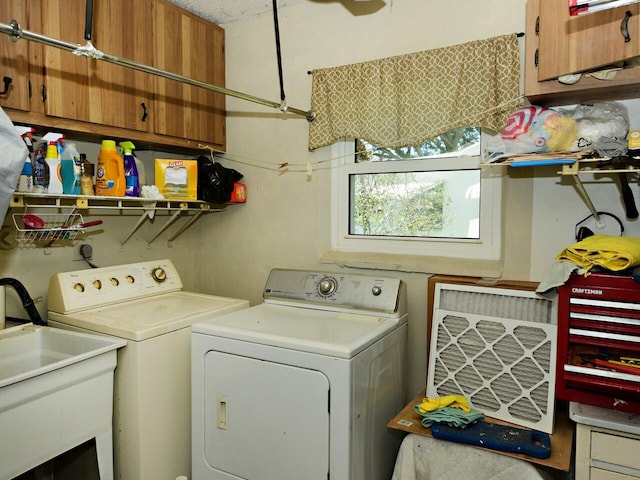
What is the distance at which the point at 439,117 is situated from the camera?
2.09 metres

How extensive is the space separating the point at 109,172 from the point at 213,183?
56cm

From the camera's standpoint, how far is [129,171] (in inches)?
87.4

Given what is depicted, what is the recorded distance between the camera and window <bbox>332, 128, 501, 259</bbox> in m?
2.14

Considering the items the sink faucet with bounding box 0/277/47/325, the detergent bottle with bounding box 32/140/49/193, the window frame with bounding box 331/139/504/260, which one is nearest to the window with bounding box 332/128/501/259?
the window frame with bounding box 331/139/504/260

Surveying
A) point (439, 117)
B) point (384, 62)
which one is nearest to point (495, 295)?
point (439, 117)

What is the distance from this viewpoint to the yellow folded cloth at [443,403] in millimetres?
1720

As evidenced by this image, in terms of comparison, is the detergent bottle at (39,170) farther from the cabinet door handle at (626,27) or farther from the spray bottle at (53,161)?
the cabinet door handle at (626,27)

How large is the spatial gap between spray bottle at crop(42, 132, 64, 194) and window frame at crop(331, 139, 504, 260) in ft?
4.38

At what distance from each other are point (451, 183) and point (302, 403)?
1.30 metres

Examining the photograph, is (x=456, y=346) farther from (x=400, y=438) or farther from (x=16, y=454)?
(x=16, y=454)

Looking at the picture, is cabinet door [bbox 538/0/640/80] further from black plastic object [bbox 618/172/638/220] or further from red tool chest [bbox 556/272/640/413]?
red tool chest [bbox 556/272/640/413]

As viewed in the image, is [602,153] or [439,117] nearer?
[602,153]

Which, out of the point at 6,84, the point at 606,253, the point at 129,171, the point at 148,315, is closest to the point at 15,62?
the point at 6,84

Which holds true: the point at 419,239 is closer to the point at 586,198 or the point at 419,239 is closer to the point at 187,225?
the point at 586,198
